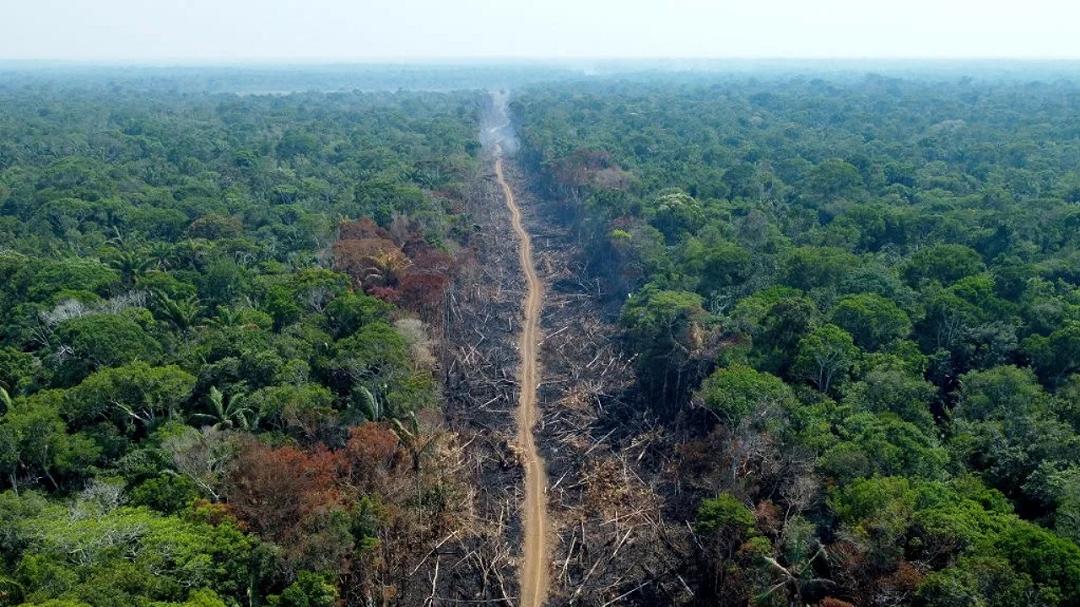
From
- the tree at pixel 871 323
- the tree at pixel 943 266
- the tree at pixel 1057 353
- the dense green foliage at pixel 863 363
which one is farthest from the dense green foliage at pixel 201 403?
the tree at pixel 943 266

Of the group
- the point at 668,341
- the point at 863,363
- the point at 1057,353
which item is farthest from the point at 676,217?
the point at 1057,353

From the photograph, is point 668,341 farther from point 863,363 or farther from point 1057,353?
point 1057,353

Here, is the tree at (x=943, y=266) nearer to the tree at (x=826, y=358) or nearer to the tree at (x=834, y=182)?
the tree at (x=826, y=358)

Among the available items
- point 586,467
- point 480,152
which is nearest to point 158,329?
point 586,467

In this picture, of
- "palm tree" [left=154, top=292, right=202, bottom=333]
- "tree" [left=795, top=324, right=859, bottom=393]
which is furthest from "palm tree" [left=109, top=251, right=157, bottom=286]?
"tree" [left=795, top=324, right=859, bottom=393]

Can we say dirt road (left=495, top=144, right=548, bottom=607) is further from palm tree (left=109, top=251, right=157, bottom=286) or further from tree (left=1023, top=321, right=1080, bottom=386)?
palm tree (left=109, top=251, right=157, bottom=286)

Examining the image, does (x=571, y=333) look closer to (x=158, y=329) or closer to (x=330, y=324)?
(x=330, y=324)

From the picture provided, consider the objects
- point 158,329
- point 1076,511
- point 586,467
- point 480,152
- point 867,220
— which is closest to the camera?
point 1076,511
